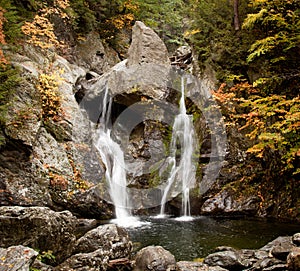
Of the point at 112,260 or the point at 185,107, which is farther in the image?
the point at 185,107

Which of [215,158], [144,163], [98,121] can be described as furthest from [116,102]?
[215,158]

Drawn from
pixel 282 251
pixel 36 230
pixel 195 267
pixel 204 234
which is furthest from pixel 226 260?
pixel 36 230

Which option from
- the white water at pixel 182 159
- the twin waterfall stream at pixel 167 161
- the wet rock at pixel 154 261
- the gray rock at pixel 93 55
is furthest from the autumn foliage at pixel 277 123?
the gray rock at pixel 93 55

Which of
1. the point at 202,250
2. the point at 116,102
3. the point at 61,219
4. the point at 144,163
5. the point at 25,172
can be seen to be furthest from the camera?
the point at 116,102

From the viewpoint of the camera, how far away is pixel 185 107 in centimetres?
1372

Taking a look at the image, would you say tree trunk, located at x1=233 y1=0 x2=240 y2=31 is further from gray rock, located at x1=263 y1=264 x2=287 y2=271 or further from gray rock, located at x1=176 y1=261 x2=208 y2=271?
gray rock, located at x1=176 y1=261 x2=208 y2=271

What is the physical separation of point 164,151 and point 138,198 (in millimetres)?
2554

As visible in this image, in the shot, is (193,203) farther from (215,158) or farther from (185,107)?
(185,107)

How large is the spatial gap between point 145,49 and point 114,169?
6.49 meters

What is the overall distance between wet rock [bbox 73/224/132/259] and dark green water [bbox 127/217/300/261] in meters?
1.26

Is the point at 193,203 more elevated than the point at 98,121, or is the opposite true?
the point at 98,121

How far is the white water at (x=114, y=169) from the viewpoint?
11.2 meters

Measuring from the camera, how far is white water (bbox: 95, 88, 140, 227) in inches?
441

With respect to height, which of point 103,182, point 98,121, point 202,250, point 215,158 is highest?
point 98,121
